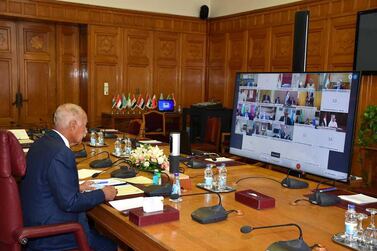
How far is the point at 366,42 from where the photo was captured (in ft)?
18.5

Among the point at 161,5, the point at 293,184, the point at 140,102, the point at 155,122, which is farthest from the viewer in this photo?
the point at 161,5

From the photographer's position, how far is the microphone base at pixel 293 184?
248 centimetres

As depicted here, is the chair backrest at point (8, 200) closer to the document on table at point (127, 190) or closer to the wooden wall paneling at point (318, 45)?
the document on table at point (127, 190)

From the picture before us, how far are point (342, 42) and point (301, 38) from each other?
145 inches

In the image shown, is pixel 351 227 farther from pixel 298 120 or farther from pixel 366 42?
pixel 366 42

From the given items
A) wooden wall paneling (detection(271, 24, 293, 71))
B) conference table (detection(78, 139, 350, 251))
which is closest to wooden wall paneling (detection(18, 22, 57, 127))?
wooden wall paneling (detection(271, 24, 293, 71))

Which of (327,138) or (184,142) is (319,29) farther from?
(327,138)

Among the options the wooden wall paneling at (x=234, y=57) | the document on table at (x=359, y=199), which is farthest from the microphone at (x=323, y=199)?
the wooden wall paneling at (x=234, y=57)

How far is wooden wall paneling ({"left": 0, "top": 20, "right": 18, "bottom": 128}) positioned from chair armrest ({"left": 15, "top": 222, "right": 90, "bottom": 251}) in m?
5.91

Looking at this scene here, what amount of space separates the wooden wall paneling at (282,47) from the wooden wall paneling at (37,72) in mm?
4059

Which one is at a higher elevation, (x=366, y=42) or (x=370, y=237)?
(x=366, y=42)

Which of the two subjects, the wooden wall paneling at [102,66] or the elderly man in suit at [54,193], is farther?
the wooden wall paneling at [102,66]

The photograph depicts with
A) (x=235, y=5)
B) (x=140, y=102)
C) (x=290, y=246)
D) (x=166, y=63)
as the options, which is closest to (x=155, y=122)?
(x=140, y=102)

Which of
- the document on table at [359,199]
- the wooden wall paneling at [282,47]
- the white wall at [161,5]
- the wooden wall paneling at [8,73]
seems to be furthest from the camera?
the white wall at [161,5]
